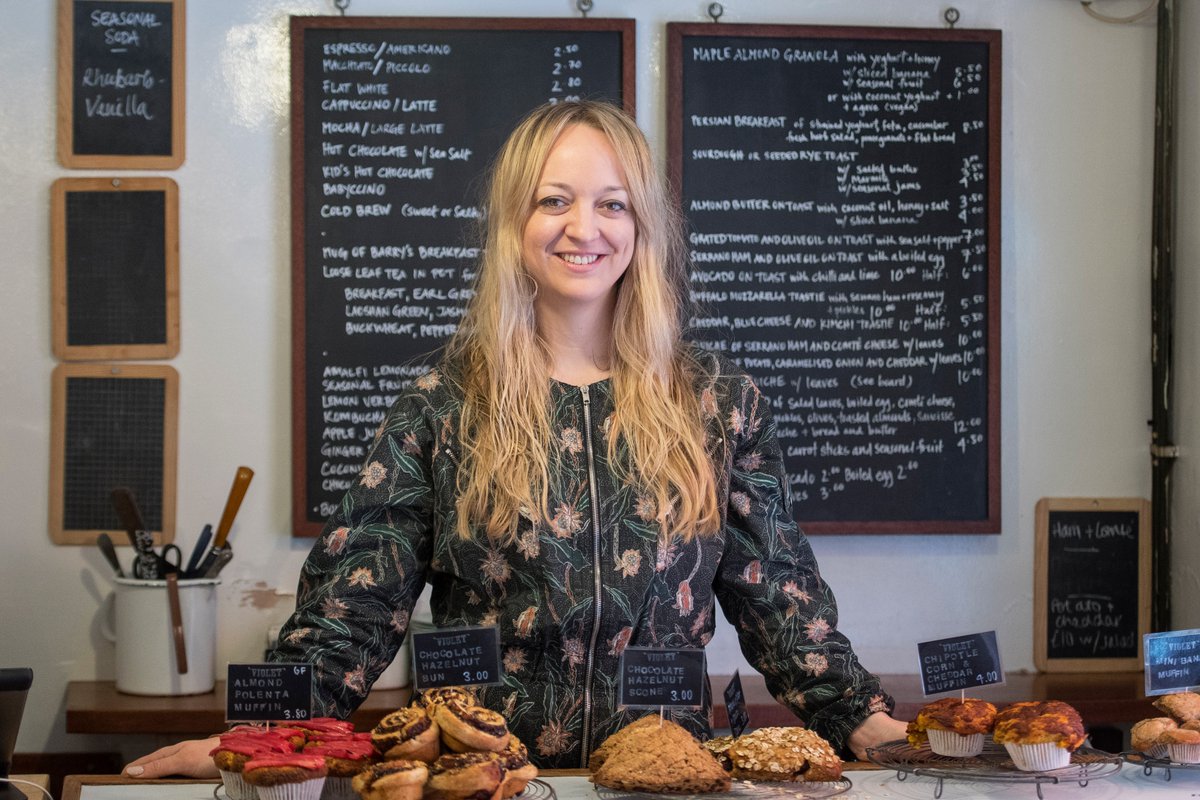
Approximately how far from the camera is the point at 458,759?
1205 millimetres

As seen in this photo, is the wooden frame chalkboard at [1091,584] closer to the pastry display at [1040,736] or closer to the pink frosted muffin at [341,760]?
the pastry display at [1040,736]

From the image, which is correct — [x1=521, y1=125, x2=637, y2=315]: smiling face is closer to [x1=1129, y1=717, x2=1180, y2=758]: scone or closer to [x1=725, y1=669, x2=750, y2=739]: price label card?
[x1=725, y1=669, x2=750, y2=739]: price label card

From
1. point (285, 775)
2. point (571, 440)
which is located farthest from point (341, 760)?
point (571, 440)

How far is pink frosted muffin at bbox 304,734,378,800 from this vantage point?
125 cm

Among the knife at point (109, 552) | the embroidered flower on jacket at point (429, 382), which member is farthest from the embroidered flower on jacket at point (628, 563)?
the knife at point (109, 552)

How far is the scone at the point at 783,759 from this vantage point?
4.39 ft

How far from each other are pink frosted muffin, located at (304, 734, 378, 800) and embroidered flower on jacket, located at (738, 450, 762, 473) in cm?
Answer: 70

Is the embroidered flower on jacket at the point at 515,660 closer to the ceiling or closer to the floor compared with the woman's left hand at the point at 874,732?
closer to the ceiling

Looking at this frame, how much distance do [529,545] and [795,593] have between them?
1.25ft

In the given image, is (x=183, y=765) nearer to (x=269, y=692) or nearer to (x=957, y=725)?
(x=269, y=692)

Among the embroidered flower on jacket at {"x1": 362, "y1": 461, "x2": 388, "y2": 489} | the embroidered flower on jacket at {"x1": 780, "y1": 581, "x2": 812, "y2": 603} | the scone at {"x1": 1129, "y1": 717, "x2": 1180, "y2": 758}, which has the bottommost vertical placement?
the scone at {"x1": 1129, "y1": 717, "x2": 1180, "y2": 758}

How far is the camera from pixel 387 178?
2.73 meters

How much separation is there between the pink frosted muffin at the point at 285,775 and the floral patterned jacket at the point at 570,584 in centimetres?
31

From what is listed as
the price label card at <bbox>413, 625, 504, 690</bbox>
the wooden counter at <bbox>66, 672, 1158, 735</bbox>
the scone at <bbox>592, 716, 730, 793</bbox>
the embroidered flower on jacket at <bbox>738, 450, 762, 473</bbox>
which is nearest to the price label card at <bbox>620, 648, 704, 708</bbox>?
the scone at <bbox>592, 716, 730, 793</bbox>
